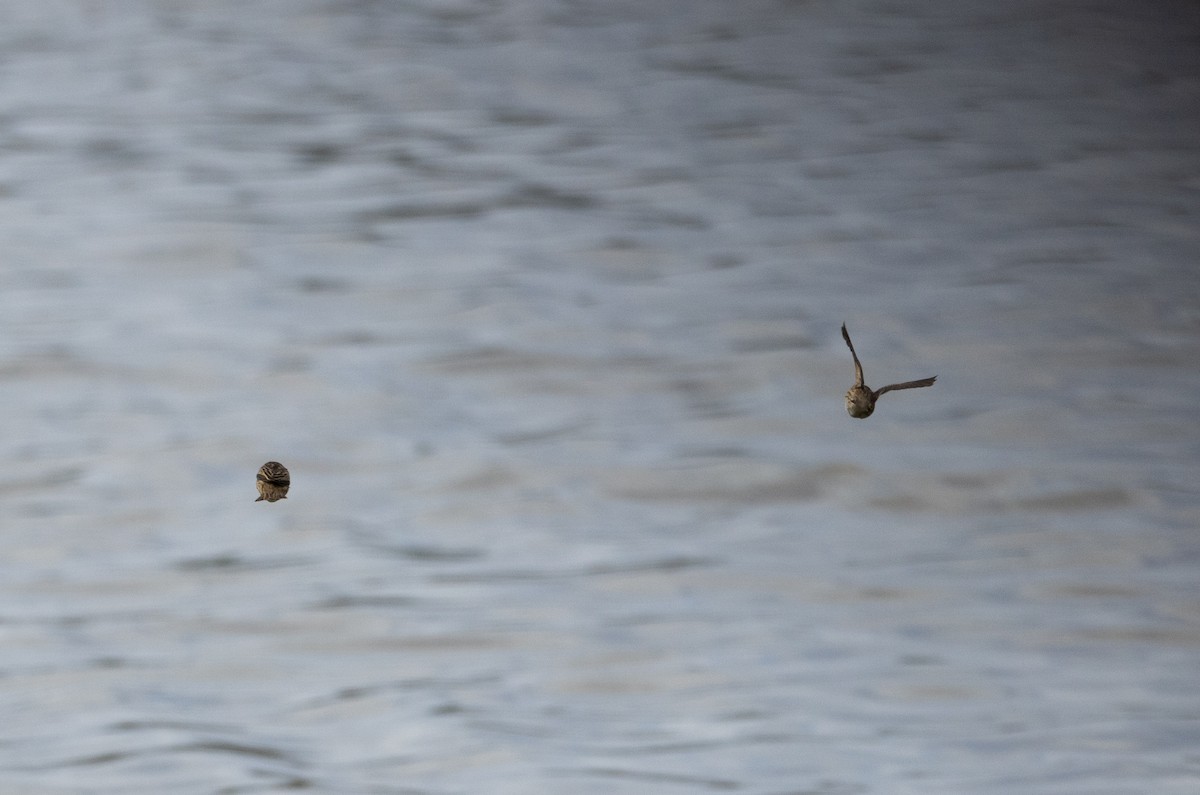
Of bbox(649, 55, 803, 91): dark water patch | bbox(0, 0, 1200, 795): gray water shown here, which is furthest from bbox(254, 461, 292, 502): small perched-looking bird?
bbox(649, 55, 803, 91): dark water patch

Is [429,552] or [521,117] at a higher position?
[521,117]

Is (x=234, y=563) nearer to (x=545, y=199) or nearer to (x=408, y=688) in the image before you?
(x=408, y=688)

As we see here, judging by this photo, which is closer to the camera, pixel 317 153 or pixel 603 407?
pixel 603 407

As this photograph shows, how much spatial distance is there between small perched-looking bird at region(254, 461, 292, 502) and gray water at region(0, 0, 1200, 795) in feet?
0.07

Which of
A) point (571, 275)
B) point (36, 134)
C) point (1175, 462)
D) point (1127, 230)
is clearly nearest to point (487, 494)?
point (571, 275)

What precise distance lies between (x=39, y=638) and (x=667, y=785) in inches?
15.5

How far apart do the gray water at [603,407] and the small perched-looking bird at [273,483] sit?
20 mm

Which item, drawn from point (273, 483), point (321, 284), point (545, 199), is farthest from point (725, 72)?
point (273, 483)

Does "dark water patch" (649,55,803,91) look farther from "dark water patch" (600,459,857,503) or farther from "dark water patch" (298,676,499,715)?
"dark water patch" (298,676,499,715)

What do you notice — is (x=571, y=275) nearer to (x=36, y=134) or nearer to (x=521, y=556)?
(x=521, y=556)

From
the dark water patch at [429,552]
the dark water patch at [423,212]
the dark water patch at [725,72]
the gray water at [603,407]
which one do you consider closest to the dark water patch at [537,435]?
the gray water at [603,407]

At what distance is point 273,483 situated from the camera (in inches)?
40.6

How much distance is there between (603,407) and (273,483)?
27cm

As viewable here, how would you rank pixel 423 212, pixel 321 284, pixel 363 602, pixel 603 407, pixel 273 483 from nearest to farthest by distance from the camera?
1. pixel 363 602
2. pixel 273 483
3. pixel 603 407
4. pixel 321 284
5. pixel 423 212
